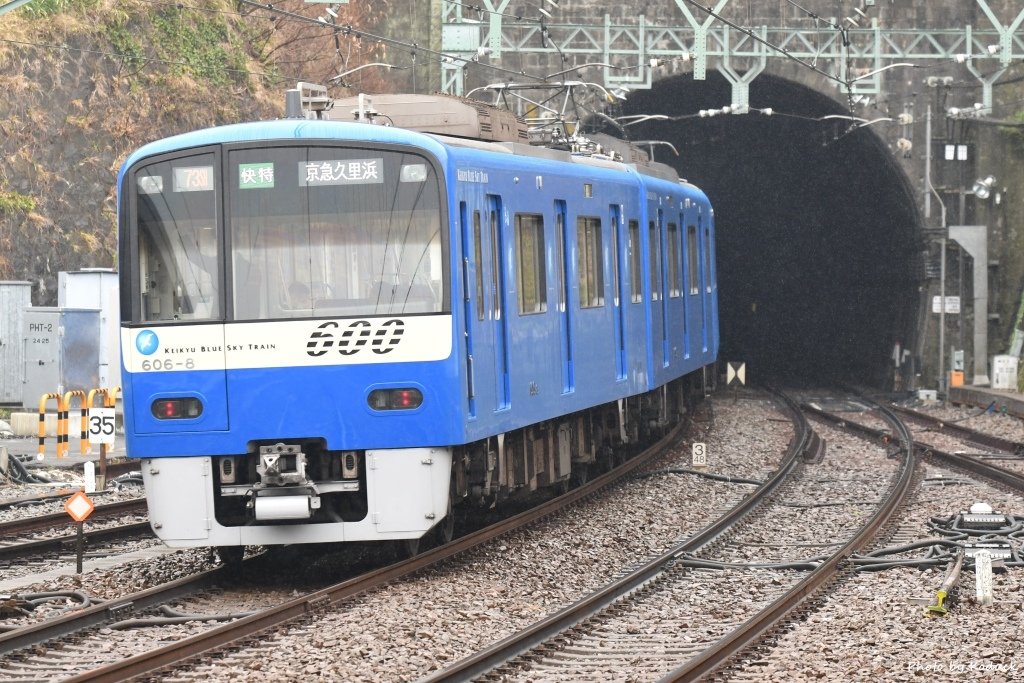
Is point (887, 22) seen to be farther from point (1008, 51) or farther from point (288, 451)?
point (288, 451)

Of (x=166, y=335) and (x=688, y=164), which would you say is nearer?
(x=166, y=335)

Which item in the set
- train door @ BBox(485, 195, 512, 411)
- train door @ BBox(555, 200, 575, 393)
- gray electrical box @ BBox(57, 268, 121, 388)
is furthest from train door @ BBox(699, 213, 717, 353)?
train door @ BBox(485, 195, 512, 411)

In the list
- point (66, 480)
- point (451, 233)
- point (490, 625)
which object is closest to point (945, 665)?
point (490, 625)

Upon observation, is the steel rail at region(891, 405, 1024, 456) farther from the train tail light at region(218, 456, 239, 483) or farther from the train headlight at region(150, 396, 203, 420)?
the train headlight at region(150, 396, 203, 420)

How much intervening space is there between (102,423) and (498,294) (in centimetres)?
520

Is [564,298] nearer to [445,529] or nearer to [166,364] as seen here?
[445,529]

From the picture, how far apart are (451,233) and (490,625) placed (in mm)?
2579

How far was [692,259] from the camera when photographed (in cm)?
2153

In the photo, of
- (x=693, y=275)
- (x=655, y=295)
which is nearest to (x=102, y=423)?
(x=655, y=295)

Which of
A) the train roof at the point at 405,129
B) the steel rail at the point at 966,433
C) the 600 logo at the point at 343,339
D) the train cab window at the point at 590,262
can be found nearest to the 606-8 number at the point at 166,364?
the 600 logo at the point at 343,339

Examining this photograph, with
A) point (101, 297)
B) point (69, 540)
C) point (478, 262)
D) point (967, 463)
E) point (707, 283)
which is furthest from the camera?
point (707, 283)

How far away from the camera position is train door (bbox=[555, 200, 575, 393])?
13547mm

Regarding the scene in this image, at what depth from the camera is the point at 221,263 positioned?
1027cm

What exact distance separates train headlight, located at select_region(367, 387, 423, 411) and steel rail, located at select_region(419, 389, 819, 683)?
163 cm
